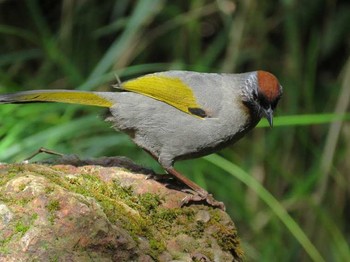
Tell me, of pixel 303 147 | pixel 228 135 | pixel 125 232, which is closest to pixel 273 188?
pixel 303 147

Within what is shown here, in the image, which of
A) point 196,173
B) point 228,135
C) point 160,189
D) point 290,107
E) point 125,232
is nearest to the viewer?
point 125,232

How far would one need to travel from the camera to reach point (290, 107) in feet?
20.6

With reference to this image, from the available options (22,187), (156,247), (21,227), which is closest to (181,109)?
(156,247)

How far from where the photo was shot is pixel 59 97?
386cm

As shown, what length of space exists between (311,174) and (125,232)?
309 centimetres

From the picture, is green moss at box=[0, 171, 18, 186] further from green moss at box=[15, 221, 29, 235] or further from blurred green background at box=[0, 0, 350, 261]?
blurred green background at box=[0, 0, 350, 261]

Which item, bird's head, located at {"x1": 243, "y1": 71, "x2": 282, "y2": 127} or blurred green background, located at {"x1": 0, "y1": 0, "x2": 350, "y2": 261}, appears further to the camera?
blurred green background, located at {"x1": 0, "y1": 0, "x2": 350, "y2": 261}

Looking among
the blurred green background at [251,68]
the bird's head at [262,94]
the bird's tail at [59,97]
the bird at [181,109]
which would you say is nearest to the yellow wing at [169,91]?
the bird at [181,109]

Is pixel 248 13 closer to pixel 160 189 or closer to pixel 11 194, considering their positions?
pixel 160 189

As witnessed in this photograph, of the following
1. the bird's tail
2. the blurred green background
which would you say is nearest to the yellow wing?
the bird's tail

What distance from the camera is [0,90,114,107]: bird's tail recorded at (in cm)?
376

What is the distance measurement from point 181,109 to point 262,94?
443 millimetres

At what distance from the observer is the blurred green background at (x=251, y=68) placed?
5574mm

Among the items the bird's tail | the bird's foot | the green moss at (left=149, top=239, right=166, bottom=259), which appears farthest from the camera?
the bird's tail
